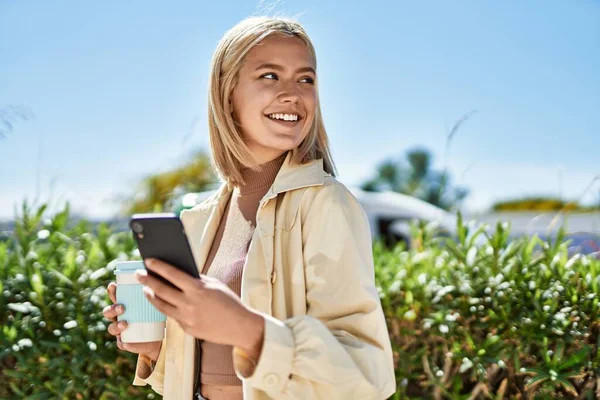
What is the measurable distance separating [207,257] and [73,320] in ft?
3.92

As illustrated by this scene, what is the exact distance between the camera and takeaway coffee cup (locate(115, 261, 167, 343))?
165cm

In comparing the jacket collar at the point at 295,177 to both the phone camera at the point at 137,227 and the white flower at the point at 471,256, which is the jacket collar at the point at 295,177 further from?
the white flower at the point at 471,256

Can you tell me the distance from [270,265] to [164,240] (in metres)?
0.37

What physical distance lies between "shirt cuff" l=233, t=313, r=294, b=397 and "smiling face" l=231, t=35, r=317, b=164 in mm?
577

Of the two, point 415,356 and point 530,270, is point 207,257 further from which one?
point 530,270

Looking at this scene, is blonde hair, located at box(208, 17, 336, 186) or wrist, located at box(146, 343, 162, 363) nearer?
blonde hair, located at box(208, 17, 336, 186)

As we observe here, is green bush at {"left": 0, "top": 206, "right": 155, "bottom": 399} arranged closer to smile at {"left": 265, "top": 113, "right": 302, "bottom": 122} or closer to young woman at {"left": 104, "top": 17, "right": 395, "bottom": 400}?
young woman at {"left": 104, "top": 17, "right": 395, "bottom": 400}

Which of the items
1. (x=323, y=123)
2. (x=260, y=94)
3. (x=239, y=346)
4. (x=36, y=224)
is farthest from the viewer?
(x=36, y=224)

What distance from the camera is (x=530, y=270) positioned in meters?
2.83

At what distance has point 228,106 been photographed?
1.86 meters

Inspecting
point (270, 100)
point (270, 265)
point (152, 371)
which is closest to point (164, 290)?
point (270, 265)

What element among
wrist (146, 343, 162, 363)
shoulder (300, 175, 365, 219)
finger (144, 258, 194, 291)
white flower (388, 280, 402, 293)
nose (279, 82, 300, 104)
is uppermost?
nose (279, 82, 300, 104)

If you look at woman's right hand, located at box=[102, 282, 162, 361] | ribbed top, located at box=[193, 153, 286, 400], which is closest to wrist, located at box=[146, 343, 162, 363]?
woman's right hand, located at box=[102, 282, 162, 361]

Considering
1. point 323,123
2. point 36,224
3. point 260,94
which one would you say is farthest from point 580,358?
point 36,224
